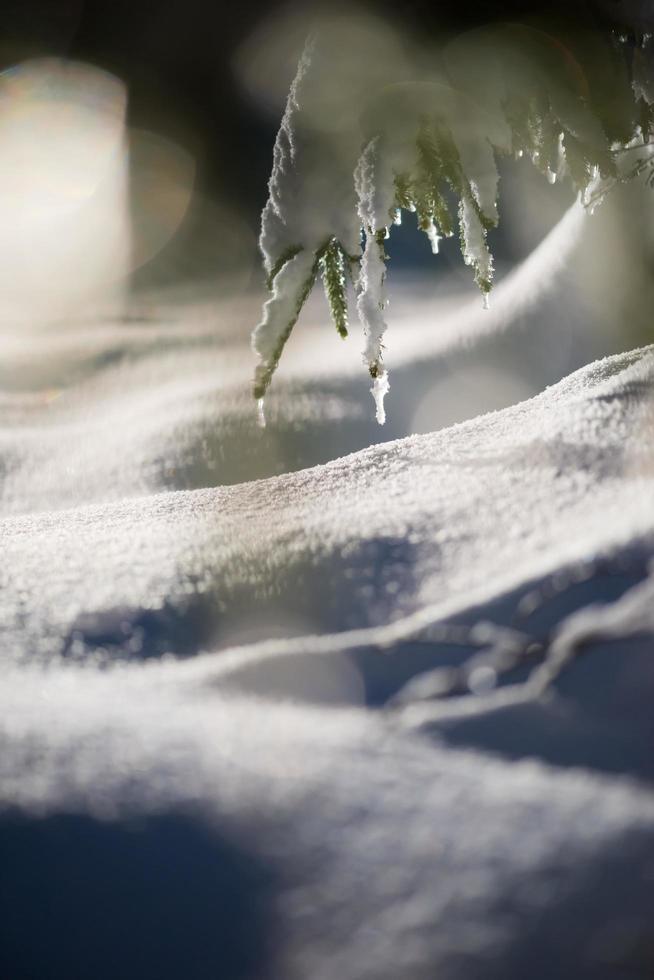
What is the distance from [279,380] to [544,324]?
2.59 feet

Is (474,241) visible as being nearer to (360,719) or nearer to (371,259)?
(371,259)

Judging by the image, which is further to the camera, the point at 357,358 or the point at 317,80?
the point at 357,358

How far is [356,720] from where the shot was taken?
49cm

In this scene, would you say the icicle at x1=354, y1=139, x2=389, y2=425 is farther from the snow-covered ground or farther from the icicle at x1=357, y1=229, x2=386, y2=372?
the snow-covered ground

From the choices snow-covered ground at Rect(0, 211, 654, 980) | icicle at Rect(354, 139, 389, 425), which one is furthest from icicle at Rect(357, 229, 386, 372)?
snow-covered ground at Rect(0, 211, 654, 980)

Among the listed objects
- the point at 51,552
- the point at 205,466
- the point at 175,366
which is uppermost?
the point at 175,366

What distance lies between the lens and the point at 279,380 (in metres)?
2.00

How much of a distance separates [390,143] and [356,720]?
70 cm

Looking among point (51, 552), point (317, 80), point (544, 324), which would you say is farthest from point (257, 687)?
point (544, 324)

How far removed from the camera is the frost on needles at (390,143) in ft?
2.66

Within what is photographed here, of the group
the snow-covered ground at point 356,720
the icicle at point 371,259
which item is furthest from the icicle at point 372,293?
the snow-covered ground at point 356,720

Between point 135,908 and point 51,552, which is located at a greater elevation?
point 51,552

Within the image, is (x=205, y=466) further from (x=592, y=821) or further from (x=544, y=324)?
(x=592, y=821)

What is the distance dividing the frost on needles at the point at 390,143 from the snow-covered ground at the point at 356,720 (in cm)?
24
